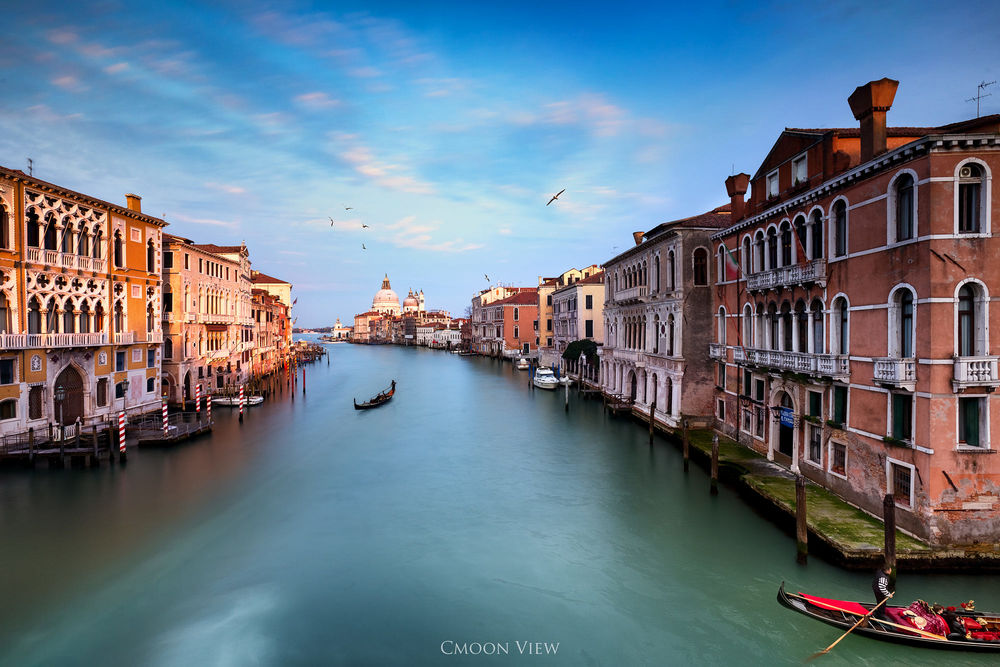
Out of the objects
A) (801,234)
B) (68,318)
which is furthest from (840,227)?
(68,318)

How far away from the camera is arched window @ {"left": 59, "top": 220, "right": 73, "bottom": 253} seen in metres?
20.3

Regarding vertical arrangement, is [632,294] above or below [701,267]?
below

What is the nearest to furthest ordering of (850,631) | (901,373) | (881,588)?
(850,631) → (881,588) → (901,373)

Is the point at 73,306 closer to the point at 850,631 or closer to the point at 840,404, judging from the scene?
the point at 850,631

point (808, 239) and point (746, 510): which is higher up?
point (808, 239)

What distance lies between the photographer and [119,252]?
75.7 ft

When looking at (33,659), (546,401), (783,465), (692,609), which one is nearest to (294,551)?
(33,659)

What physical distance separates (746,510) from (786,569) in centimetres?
341

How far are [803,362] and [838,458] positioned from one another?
2444 mm

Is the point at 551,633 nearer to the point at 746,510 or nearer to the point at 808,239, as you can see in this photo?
the point at 746,510

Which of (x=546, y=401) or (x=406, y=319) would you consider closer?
(x=546, y=401)

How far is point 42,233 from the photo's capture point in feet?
62.7

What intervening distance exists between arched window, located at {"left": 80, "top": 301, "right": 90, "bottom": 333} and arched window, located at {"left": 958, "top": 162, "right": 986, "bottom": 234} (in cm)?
2713

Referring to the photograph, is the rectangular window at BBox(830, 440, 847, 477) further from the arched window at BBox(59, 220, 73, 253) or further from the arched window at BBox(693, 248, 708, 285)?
the arched window at BBox(59, 220, 73, 253)
